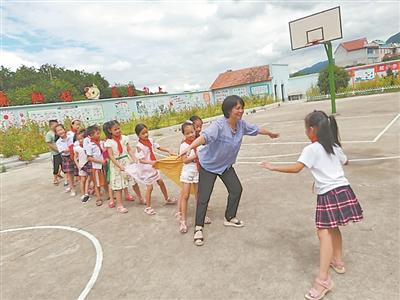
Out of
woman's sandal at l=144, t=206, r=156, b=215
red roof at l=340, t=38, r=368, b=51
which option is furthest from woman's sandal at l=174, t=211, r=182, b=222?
red roof at l=340, t=38, r=368, b=51

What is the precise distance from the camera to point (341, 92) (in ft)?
87.4

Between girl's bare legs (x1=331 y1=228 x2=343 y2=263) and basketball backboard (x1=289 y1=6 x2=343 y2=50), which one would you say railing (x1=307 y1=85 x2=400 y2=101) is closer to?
basketball backboard (x1=289 y1=6 x2=343 y2=50)

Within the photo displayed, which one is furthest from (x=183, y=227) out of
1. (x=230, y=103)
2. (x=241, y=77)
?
(x=241, y=77)

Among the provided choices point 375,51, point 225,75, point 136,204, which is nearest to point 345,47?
point 375,51

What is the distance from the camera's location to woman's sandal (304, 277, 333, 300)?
228 cm

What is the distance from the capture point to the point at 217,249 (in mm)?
3252

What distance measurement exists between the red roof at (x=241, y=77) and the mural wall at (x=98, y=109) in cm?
773

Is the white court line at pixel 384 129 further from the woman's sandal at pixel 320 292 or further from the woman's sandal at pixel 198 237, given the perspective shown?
the woman's sandal at pixel 320 292

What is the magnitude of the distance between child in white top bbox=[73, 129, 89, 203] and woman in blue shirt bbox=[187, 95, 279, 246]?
2.82 m

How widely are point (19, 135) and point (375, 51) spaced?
80.3 metres

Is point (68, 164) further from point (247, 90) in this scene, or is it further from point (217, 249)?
point (247, 90)

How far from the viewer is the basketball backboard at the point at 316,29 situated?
15.4 meters

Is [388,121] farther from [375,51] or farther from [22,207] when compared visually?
[375,51]

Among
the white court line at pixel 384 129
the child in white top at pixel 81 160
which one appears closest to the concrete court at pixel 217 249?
the child in white top at pixel 81 160
